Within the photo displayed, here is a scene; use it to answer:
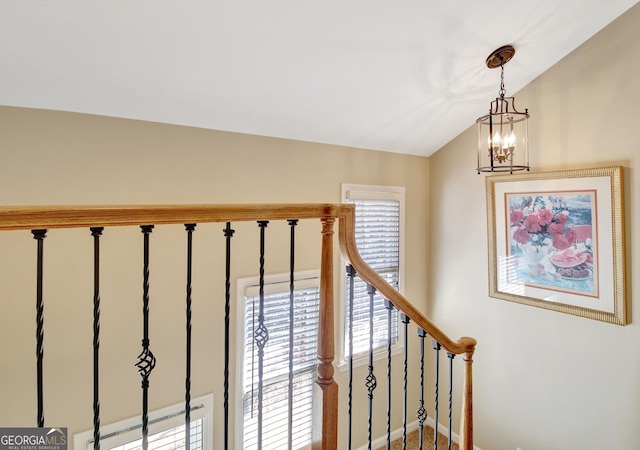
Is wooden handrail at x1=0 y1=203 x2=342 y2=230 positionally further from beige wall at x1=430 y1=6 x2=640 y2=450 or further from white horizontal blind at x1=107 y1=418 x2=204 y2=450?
beige wall at x1=430 y1=6 x2=640 y2=450

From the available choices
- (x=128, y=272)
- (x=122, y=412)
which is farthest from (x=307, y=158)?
(x=122, y=412)

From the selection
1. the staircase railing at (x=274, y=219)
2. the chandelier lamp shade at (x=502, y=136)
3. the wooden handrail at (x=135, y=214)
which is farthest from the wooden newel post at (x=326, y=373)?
the chandelier lamp shade at (x=502, y=136)

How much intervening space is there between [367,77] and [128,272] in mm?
2080

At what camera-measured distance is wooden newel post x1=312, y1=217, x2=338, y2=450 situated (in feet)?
4.16

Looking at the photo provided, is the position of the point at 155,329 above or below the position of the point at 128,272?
below

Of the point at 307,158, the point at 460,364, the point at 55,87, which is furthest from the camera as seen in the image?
the point at 460,364

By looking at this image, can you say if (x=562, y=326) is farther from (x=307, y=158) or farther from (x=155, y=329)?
(x=155, y=329)

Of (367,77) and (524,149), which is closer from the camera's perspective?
(367,77)

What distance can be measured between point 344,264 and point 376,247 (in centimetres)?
45

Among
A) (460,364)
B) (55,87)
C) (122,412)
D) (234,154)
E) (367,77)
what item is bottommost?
(460,364)

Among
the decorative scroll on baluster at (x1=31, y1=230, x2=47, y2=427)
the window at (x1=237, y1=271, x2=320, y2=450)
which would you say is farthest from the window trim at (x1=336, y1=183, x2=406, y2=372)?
the decorative scroll on baluster at (x1=31, y1=230, x2=47, y2=427)

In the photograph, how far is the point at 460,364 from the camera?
11.9 ft

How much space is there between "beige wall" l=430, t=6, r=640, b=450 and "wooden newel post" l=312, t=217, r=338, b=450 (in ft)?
7.96

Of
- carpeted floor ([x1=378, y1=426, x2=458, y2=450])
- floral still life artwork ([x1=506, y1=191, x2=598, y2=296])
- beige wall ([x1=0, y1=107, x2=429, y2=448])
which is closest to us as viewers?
beige wall ([x1=0, y1=107, x2=429, y2=448])
